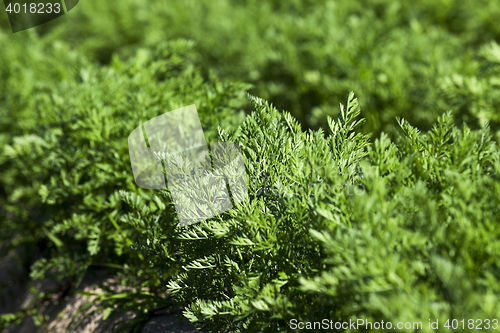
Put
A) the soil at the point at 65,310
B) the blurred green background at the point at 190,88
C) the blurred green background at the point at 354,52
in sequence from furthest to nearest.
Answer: the blurred green background at the point at 354,52 → the blurred green background at the point at 190,88 → the soil at the point at 65,310

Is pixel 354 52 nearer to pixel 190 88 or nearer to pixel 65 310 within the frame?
pixel 190 88

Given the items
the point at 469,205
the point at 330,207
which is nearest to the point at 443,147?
the point at 469,205

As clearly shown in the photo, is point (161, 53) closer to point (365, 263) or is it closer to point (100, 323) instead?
point (100, 323)

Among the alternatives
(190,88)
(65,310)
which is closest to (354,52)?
(190,88)

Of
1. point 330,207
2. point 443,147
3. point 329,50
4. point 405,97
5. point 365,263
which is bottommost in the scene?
point 365,263

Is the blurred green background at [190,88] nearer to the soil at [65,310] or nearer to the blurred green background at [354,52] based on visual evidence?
the blurred green background at [354,52]

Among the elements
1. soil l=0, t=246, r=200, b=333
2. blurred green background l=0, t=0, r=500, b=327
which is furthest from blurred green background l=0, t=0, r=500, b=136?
soil l=0, t=246, r=200, b=333

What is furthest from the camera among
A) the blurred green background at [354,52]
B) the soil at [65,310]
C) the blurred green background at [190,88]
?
the blurred green background at [354,52]

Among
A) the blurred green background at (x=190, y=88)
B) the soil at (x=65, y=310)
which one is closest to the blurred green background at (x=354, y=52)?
the blurred green background at (x=190, y=88)

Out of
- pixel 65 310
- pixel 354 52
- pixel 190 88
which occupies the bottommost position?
pixel 65 310

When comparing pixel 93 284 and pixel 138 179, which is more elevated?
pixel 138 179

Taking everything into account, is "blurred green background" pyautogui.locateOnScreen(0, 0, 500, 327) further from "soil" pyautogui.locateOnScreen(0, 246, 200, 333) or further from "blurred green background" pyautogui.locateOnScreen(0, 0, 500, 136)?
"soil" pyautogui.locateOnScreen(0, 246, 200, 333)
